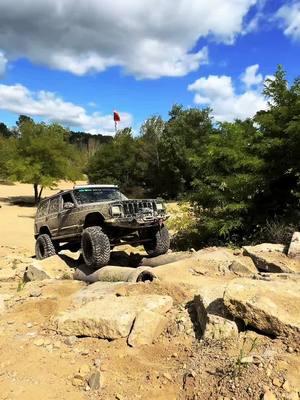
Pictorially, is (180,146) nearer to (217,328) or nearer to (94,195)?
(94,195)

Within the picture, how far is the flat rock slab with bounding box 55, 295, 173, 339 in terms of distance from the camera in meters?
6.15

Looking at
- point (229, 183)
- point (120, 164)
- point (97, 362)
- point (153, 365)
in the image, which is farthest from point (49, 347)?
point (120, 164)

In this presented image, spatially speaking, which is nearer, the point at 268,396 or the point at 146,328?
the point at 268,396

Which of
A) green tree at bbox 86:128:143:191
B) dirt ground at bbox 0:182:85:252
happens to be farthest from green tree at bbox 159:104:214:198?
dirt ground at bbox 0:182:85:252

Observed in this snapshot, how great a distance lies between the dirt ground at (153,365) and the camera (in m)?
4.70

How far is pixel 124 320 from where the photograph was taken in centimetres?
617

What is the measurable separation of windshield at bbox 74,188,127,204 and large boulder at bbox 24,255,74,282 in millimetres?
1520

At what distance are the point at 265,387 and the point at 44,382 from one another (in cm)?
239

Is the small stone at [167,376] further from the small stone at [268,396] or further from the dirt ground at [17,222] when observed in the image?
the dirt ground at [17,222]

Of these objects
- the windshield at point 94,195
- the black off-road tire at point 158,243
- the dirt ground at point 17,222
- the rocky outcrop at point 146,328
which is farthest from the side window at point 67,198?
the dirt ground at point 17,222

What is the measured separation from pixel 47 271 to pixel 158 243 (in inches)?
102

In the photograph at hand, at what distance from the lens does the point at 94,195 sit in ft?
36.9

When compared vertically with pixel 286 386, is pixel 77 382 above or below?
below

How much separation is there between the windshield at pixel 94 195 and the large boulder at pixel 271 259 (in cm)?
366
